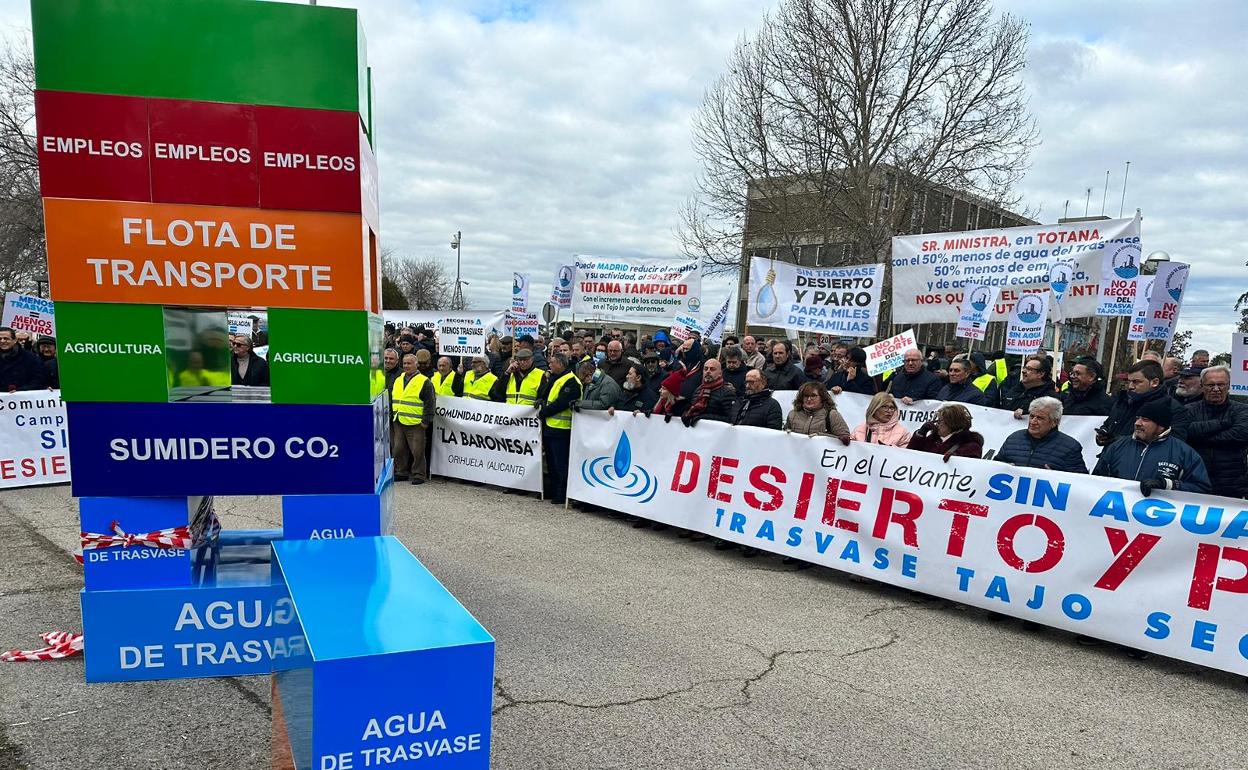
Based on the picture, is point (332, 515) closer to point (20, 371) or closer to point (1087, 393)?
point (20, 371)

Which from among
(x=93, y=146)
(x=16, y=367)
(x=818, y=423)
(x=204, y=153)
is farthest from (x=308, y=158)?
(x=16, y=367)

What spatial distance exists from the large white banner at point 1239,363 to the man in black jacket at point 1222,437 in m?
0.24

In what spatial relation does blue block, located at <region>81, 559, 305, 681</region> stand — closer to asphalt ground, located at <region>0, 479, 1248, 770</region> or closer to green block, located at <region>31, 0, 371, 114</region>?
asphalt ground, located at <region>0, 479, 1248, 770</region>

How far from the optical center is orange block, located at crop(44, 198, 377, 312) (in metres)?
3.07

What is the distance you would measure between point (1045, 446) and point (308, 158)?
16.9 ft

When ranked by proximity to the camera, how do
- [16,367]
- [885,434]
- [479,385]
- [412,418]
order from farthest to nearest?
[479,385]
[412,418]
[16,367]
[885,434]

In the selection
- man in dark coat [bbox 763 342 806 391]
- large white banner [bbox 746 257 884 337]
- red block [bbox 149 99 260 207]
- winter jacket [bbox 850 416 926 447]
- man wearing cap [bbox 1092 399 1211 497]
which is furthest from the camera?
large white banner [bbox 746 257 884 337]

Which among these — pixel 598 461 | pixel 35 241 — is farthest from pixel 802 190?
pixel 35 241

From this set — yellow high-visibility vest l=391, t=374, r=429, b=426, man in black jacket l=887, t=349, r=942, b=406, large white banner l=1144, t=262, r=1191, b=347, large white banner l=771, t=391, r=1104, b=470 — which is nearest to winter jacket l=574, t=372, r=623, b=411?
large white banner l=771, t=391, r=1104, b=470

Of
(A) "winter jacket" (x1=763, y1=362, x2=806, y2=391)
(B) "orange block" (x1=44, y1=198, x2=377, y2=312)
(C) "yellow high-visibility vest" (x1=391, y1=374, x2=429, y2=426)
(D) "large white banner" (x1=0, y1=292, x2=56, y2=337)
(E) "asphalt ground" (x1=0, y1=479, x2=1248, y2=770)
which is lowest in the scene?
(E) "asphalt ground" (x1=0, y1=479, x2=1248, y2=770)

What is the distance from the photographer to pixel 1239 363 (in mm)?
6387

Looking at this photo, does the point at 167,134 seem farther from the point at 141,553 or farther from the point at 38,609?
the point at 38,609

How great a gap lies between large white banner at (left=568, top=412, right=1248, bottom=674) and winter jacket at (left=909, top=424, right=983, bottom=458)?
19cm

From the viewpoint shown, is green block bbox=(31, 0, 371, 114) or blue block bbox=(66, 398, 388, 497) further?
blue block bbox=(66, 398, 388, 497)
